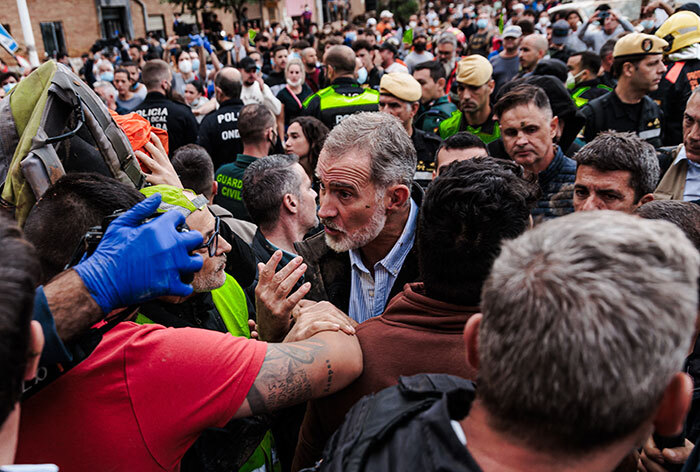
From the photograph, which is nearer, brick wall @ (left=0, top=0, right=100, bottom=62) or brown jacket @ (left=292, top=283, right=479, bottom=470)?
brown jacket @ (left=292, top=283, right=479, bottom=470)

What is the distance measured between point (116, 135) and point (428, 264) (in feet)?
5.20

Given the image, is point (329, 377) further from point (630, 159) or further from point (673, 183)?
point (673, 183)

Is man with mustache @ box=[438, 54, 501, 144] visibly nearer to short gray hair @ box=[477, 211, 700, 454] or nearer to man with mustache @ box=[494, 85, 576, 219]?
man with mustache @ box=[494, 85, 576, 219]

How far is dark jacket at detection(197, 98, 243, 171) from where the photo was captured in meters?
5.74

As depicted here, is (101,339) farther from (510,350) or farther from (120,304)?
(510,350)

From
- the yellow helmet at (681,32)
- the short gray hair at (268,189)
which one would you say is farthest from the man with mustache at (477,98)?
the short gray hair at (268,189)

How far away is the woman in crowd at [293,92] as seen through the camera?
7.49 m

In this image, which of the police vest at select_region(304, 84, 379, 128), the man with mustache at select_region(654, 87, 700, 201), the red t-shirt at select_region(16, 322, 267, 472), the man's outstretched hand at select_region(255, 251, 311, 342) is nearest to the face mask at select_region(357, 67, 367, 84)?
the police vest at select_region(304, 84, 379, 128)

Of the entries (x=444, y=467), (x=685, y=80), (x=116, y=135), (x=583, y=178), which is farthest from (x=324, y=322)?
(x=685, y=80)

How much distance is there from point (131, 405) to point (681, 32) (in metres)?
6.23

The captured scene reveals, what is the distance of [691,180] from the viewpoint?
10.8 ft

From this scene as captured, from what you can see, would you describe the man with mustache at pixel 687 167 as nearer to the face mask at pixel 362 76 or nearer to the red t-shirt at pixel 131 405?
the red t-shirt at pixel 131 405

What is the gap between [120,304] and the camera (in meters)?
1.40

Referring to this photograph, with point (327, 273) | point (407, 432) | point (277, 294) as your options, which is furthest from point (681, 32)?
point (407, 432)
